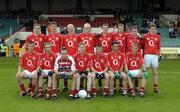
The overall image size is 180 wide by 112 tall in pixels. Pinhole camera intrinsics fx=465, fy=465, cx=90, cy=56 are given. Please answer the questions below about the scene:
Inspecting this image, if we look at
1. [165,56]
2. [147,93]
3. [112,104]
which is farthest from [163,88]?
[165,56]

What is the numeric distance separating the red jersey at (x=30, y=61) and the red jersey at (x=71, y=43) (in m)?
1.01

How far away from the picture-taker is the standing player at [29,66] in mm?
11773

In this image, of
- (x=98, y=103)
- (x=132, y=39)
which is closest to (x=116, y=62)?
(x=132, y=39)

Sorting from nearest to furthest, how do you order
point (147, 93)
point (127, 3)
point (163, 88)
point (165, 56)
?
point (147, 93) < point (163, 88) < point (165, 56) < point (127, 3)

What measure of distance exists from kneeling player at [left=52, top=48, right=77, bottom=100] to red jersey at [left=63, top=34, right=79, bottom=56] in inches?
41.1

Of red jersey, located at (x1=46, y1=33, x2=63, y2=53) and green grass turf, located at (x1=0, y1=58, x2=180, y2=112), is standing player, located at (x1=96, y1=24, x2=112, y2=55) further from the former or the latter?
green grass turf, located at (x1=0, y1=58, x2=180, y2=112)

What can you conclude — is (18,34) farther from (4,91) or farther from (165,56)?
(4,91)

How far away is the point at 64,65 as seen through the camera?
1159 cm

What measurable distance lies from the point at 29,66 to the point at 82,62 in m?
1.38

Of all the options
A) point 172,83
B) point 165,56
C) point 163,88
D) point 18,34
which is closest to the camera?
point 163,88

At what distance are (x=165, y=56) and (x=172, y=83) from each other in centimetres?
1223

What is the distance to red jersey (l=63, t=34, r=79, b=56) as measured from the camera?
12.6 meters

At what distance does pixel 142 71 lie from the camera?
1200 cm

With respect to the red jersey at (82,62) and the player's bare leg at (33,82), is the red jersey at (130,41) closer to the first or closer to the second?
the red jersey at (82,62)
